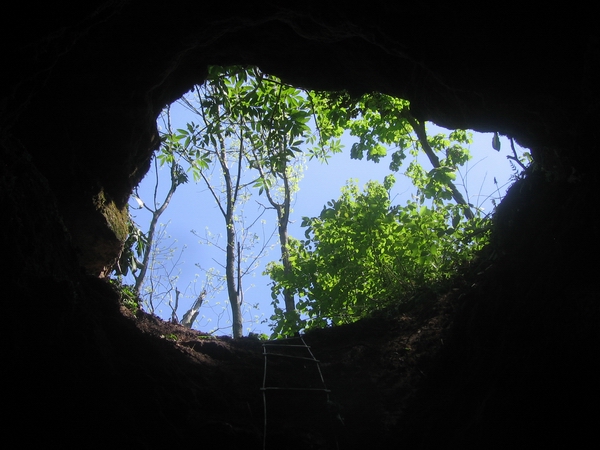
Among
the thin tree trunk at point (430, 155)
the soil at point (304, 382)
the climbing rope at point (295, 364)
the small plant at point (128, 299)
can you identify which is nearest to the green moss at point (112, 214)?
the small plant at point (128, 299)

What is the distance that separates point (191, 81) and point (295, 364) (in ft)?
12.5

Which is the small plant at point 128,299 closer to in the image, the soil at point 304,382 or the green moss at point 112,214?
the soil at point 304,382

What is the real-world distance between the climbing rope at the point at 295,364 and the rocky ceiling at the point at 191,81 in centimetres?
180

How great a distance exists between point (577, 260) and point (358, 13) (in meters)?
2.74

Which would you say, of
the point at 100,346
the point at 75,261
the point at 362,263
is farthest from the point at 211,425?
the point at 362,263

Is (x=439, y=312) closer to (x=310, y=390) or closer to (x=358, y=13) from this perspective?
(x=310, y=390)

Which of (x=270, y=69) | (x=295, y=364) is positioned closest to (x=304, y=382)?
(x=295, y=364)

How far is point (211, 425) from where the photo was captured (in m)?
2.75

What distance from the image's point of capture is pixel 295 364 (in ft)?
13.6

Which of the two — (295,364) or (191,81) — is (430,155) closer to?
(191,81)

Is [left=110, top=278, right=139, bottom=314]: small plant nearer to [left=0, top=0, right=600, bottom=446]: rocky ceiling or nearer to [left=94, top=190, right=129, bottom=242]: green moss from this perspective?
[left=0, top=0, right=600, bottom=446]: rocky ceiling

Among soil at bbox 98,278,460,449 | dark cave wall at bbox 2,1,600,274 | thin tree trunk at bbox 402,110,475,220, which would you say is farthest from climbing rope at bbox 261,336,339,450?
thin tree trunk at bbox 402,110,475,220

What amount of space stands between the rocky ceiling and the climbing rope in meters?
1.80

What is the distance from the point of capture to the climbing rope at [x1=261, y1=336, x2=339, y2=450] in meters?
3.42
